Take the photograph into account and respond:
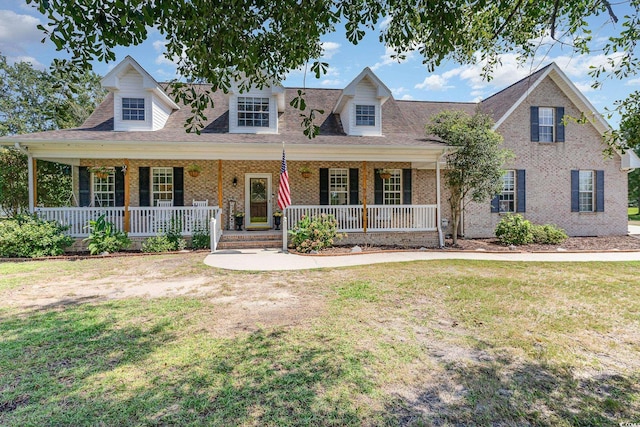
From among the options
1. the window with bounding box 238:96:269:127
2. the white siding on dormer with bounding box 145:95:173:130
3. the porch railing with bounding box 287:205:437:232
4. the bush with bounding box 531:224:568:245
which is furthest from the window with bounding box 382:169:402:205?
the white siding on dormer with bounding box 145:95:173:130

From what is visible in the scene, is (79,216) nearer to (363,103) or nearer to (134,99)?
(134,99)

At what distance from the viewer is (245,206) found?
13047 millimetres

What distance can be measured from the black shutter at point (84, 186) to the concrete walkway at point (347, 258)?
250 inches

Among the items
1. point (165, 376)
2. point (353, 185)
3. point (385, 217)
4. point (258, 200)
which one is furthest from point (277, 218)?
point (165, 376)

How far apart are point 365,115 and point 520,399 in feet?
38.8

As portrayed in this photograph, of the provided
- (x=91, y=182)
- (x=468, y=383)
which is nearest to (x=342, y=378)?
A: (x=468, y=383)

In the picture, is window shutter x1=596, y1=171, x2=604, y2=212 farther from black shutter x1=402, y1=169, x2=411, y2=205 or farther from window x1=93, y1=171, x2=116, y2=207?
window x1=93, y1=171, x2=116, y2=207

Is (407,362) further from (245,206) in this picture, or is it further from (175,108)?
(175,108)

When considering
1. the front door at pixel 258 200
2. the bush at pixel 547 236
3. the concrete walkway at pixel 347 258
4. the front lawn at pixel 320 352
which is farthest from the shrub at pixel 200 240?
the bush at pixel 547 236

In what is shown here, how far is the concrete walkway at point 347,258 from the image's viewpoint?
8291 mm

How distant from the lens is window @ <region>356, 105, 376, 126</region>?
42.9ft

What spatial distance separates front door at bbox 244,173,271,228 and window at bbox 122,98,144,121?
181 inches

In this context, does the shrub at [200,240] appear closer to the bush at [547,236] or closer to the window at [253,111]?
Answer: the window at [253,111]

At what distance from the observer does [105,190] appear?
1244 centimetres
